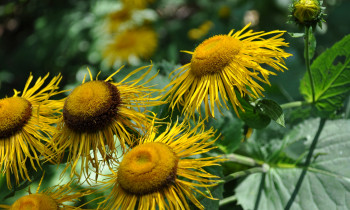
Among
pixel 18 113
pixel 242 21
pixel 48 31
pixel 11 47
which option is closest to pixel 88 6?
pixel 48 31

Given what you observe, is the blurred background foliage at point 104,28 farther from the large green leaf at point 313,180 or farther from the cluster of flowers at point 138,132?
the cluster of flowers at point 138,132

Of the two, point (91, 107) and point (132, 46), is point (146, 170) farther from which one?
point (132, 46)

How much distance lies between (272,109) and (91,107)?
516 millimetres

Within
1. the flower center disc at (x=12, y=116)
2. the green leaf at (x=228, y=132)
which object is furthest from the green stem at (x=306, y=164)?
the flower center disc at (x=12, y=116)

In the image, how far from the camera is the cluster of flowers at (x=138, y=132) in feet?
3.52

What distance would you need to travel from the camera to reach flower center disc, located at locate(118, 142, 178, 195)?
105 centimetres

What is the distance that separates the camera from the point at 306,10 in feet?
3.77

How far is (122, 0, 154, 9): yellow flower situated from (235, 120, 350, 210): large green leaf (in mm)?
2274

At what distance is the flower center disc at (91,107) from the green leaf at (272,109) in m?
0.43

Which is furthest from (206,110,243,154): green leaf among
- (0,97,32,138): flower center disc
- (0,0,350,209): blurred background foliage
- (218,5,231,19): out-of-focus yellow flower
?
(218,5,231,19): out-of-focus yellow flower

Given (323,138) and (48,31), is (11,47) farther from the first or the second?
(323,138)

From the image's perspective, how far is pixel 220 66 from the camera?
1.19 m

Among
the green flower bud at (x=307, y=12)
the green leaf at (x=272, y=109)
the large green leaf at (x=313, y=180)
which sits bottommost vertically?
the large green leaf at (x=313, y=180)

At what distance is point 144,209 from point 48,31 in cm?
279
